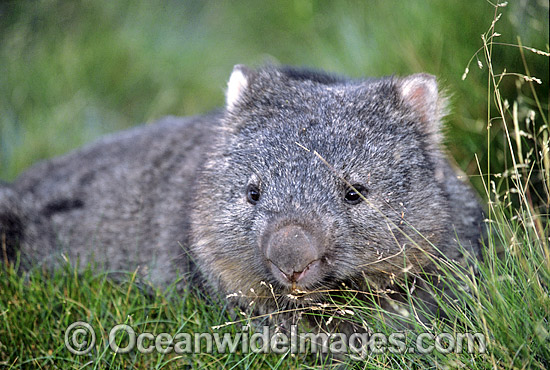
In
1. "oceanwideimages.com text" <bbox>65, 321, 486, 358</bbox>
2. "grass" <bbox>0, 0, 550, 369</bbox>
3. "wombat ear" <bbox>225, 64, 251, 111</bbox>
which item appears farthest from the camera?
"wombat ear" <bbox>225, 64, 251, 111</bbox>

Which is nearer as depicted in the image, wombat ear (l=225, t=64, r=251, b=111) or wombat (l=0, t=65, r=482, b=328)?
wombat (l=0, t=65, r=482, b=328)

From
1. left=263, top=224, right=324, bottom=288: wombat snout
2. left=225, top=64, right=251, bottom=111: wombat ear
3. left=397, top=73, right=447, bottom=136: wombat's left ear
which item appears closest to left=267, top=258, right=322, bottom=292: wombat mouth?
left=263, top=224, right=324, bottom=288: wombat snout

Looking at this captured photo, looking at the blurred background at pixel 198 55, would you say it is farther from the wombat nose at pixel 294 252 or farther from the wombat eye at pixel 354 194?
the wombat nose at pixel 294 252

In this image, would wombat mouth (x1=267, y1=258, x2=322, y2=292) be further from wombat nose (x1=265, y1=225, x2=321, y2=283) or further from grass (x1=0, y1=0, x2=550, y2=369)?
grass (x1=0, y1=0, x2=550, y2=369)

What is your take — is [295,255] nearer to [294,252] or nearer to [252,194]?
[294,252]

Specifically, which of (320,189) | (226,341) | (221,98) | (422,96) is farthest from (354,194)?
(221,98)
